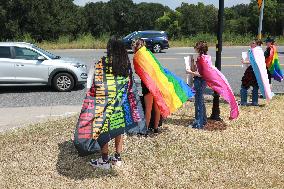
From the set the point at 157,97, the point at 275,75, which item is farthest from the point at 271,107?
the point at 157,97

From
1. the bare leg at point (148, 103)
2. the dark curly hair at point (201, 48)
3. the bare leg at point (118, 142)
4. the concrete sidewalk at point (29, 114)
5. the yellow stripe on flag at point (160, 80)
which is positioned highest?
the dark curly hair at point (201, 48)

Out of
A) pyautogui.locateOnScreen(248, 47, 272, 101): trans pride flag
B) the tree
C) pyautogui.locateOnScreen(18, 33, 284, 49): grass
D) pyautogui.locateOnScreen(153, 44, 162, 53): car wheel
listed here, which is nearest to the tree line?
the tree

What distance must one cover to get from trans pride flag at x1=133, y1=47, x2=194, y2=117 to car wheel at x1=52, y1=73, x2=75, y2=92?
5767mm

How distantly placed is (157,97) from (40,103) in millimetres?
4767

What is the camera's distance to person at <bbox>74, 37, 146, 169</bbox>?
5.45 metres

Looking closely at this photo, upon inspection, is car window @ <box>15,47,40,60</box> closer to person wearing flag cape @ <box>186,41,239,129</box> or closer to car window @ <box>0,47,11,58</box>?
car window @ <box>0,47,11,58</box>

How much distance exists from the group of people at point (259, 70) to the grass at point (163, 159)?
147 centimetres

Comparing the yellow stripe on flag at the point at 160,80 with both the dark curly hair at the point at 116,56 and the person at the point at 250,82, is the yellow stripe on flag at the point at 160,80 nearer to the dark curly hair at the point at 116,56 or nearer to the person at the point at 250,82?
the dark curly hair at the point at 116,56

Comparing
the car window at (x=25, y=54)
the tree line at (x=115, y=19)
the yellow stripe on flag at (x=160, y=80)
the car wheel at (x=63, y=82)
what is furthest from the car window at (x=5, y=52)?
the tree line at (x=115, y=19)

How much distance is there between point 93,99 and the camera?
18.2ft

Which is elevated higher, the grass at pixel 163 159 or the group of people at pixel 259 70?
the group of people at pixel 259 70

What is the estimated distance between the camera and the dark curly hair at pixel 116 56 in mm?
5484

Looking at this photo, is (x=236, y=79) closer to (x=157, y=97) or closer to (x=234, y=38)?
(x=157, y=97)

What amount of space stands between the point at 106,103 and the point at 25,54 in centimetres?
739
